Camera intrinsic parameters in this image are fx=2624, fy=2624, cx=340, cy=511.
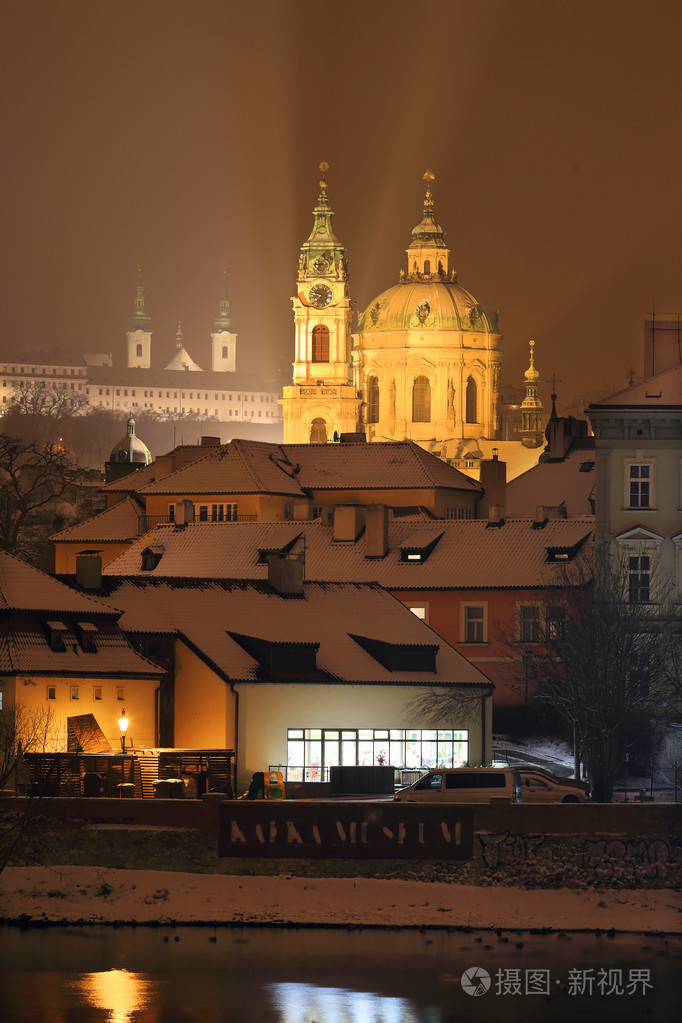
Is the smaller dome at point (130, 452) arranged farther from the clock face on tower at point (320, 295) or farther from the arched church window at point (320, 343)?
the clock face on tower at point (320, 295)

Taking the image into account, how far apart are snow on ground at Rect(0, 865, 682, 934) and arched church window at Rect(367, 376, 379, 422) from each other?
125943 millimetres

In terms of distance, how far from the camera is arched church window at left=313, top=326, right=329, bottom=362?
7702 inches

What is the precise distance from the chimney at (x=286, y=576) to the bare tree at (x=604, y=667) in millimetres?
7574

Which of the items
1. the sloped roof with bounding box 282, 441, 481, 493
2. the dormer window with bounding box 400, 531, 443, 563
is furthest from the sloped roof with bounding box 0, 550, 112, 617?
the sloped roof with bounding box 282, 441, 481, 493

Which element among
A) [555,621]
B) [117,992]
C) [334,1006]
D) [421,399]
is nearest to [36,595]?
[555,621]

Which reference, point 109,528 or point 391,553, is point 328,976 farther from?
point 109,528

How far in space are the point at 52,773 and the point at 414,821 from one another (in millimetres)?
8709

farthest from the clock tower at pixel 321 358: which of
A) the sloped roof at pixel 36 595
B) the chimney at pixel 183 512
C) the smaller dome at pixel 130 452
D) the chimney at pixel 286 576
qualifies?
the sloped roof at pixel 36 595

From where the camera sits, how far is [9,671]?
2625 inches

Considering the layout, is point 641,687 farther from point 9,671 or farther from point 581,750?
point 9,671

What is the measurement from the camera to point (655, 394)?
284ft

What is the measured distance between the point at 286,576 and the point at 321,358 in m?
118

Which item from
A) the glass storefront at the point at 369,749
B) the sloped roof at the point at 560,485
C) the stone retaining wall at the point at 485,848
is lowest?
the stone retaining wall at the point at 485,848

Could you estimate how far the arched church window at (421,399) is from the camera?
183m
